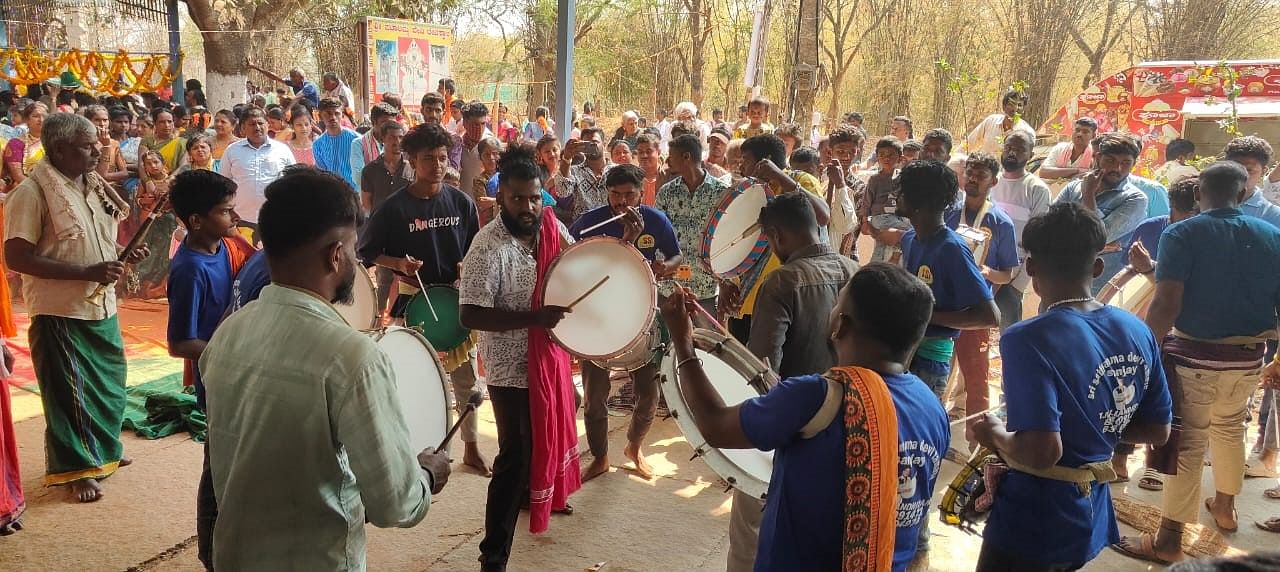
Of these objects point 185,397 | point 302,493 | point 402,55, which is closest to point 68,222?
point 185,397

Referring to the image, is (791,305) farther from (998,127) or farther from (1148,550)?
(998,127)

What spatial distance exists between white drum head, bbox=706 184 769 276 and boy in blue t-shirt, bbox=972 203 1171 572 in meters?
2.03

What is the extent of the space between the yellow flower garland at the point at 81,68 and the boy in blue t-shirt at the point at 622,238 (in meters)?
15.0

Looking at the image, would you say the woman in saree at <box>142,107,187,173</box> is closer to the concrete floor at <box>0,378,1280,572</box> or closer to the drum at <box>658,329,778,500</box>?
the concrete floor at <box>0,378,1280,572</box>

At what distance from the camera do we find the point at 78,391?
4.39 m

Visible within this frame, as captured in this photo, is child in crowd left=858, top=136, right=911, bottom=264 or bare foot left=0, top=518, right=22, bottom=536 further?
child in crowd left=858, top=136, right=911, bottom=264

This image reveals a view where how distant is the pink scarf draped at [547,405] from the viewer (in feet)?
12.0

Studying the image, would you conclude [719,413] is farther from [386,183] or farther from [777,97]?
[777,97]

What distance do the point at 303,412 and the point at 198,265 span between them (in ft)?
6.21

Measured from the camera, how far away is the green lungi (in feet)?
14.1

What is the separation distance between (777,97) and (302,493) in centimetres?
2177

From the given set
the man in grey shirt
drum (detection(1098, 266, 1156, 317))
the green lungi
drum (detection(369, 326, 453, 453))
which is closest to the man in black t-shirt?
the green lungi

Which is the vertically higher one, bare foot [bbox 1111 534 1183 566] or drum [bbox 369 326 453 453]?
drum [bbox 369 326 453 453]

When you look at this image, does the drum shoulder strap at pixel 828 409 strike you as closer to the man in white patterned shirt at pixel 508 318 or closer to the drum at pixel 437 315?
the man in white patterned shirt at pixel 508 318
